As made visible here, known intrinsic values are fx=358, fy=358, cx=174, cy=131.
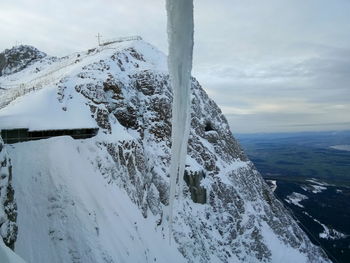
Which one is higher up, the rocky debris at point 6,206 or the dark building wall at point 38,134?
the dark building wall at point 38,134

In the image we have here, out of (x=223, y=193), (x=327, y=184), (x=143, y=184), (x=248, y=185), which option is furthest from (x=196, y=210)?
(x=327, y=184)

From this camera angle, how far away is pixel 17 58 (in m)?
90.3

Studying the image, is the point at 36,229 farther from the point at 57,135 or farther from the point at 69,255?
the point at 57,135

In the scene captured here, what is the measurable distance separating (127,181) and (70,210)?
31.9 ft

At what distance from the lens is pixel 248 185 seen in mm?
52312

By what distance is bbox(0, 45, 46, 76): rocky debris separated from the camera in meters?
87.5

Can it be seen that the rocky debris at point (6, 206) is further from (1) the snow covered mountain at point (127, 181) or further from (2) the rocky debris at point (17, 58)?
(2) the rocky debris at point (17, 58)

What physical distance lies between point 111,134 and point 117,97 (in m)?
8.28

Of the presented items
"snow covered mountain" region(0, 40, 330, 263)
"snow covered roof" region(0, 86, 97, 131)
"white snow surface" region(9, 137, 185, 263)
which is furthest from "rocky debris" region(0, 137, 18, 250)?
"snow covered roof" region(0, 86, 97, 131)

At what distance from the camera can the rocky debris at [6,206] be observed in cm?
1673

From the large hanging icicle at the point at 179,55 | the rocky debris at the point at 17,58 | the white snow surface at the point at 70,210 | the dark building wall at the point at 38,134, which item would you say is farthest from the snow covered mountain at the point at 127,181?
the rocky debris at the point at 17,58

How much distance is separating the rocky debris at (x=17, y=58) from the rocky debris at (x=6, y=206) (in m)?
75.0

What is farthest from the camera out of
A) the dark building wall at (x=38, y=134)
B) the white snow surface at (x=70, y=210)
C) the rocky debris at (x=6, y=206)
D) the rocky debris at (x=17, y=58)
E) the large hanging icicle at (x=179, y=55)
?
the rocky debris at (x=17, y=58)

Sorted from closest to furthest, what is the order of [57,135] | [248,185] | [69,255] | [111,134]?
1. [69,255]
2. [57,135]
3. [111,134]
4. [248,185]
